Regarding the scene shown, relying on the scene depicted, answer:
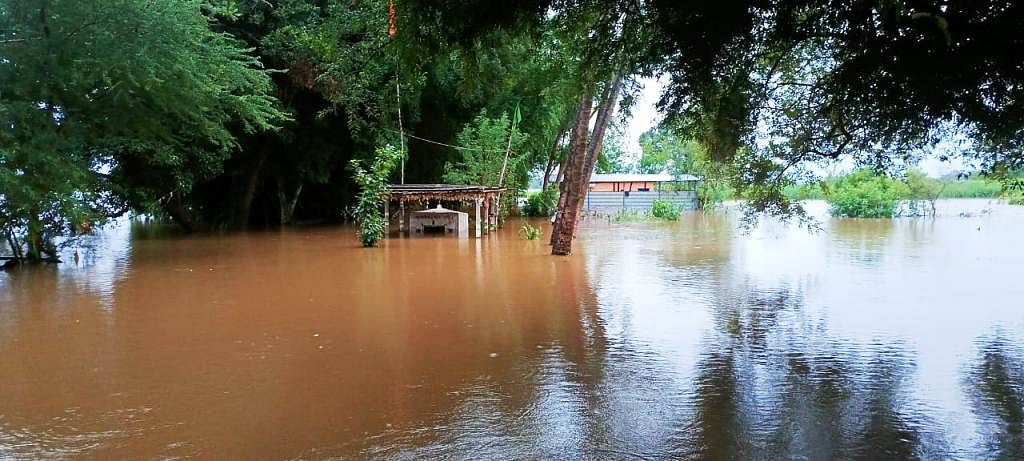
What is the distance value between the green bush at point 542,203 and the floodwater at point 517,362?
17.3m

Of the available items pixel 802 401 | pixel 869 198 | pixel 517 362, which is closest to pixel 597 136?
pixel 517 362

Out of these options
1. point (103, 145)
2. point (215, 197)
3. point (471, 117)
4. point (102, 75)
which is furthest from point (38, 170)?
point (471, 117)

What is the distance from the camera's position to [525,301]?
8.92 meters

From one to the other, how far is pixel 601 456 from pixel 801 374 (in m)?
2.26

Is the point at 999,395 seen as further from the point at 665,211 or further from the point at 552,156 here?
the point at 552,156

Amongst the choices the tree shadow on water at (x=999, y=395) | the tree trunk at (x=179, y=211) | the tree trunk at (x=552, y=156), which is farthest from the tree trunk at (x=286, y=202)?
the tree shadow on water at (x=999, y=395)

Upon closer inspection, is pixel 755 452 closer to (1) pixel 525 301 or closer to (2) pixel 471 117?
(1) pixel 525 301

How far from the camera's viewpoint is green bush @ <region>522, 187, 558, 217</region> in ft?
97.2

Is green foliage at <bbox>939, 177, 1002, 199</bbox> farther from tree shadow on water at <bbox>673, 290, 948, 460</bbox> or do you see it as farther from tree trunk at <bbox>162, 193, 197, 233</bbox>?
tree trunk at <bbox>162, 193, 197, 233</bbox>

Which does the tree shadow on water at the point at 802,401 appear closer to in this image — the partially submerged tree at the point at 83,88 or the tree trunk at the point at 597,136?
the tree trunk at the point at 597,136

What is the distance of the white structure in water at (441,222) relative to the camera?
19.0 meters

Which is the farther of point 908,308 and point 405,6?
point 908,308

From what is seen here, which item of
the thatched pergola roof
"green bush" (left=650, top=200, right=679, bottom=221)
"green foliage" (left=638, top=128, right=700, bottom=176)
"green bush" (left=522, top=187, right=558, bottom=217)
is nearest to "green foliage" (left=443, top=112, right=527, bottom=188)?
the thatched pergola roof

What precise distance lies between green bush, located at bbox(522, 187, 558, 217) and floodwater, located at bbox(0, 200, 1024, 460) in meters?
17.3
